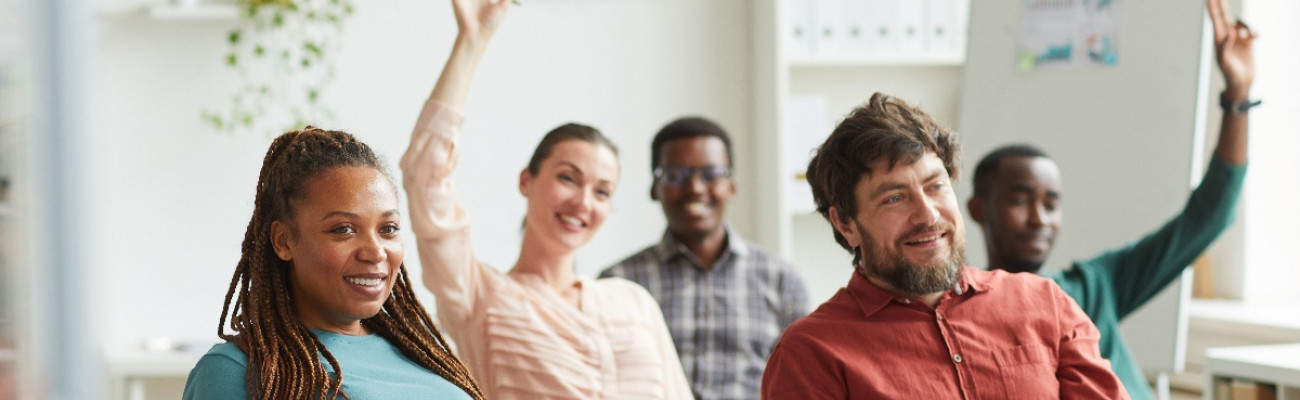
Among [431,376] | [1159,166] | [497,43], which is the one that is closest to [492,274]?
[431,376]

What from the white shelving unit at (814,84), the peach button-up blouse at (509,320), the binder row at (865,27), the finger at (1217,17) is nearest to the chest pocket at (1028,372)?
the peach button-up blouse at (509,320)

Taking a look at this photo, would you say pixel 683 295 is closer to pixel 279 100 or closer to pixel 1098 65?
pixel 1098 65

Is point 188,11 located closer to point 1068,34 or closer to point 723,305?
point 723,305

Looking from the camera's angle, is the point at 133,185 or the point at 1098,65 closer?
the point at 1098,65

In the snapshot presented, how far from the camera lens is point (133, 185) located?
155 inches

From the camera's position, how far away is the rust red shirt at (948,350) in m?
1.74

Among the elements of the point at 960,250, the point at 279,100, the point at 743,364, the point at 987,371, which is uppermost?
the point at 279,100

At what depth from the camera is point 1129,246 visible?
8.74 ft

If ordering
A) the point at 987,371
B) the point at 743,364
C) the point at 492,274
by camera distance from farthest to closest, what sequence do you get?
the point at 743,364 → the point at 492,274 → the point at 987,371

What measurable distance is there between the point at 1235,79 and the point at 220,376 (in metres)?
1.99

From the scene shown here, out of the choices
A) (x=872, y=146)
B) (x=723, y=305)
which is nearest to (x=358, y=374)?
(x=872, y=146)

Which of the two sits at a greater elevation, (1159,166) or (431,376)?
(1159,166)

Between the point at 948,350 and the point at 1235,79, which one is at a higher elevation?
the point at 1235,79

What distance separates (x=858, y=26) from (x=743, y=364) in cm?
169
